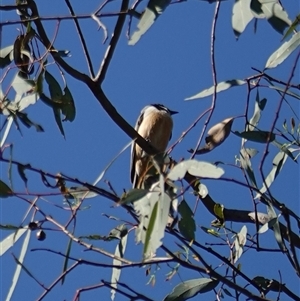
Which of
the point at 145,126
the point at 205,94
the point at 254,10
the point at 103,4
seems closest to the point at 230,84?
the point at 205,94

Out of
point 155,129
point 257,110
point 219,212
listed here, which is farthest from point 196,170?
point 155,129

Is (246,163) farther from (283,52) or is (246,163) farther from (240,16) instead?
(240,16)

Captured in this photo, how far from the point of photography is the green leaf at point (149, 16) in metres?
1.57

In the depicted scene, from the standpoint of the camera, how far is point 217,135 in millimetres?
1896

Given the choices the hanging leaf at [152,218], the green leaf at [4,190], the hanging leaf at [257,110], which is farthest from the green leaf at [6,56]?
the hanging leaf at [152,218]

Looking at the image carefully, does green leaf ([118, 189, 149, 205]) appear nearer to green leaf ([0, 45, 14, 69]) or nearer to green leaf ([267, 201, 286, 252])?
green leaf ([267, 201, 286, 252])

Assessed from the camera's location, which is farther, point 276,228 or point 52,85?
point 52,85

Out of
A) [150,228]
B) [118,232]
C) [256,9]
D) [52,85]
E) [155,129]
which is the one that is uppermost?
[155,129]

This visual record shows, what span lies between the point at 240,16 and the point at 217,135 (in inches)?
15.2

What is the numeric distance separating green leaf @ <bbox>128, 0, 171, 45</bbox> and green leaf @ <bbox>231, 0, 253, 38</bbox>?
140 millimetres

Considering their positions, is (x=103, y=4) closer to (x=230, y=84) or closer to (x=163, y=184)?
(x=230, y=84)

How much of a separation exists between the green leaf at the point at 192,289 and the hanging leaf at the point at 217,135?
31cm

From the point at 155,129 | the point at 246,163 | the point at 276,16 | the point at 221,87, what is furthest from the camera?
the point at 155,129

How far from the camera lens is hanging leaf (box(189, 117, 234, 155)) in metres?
1.88
